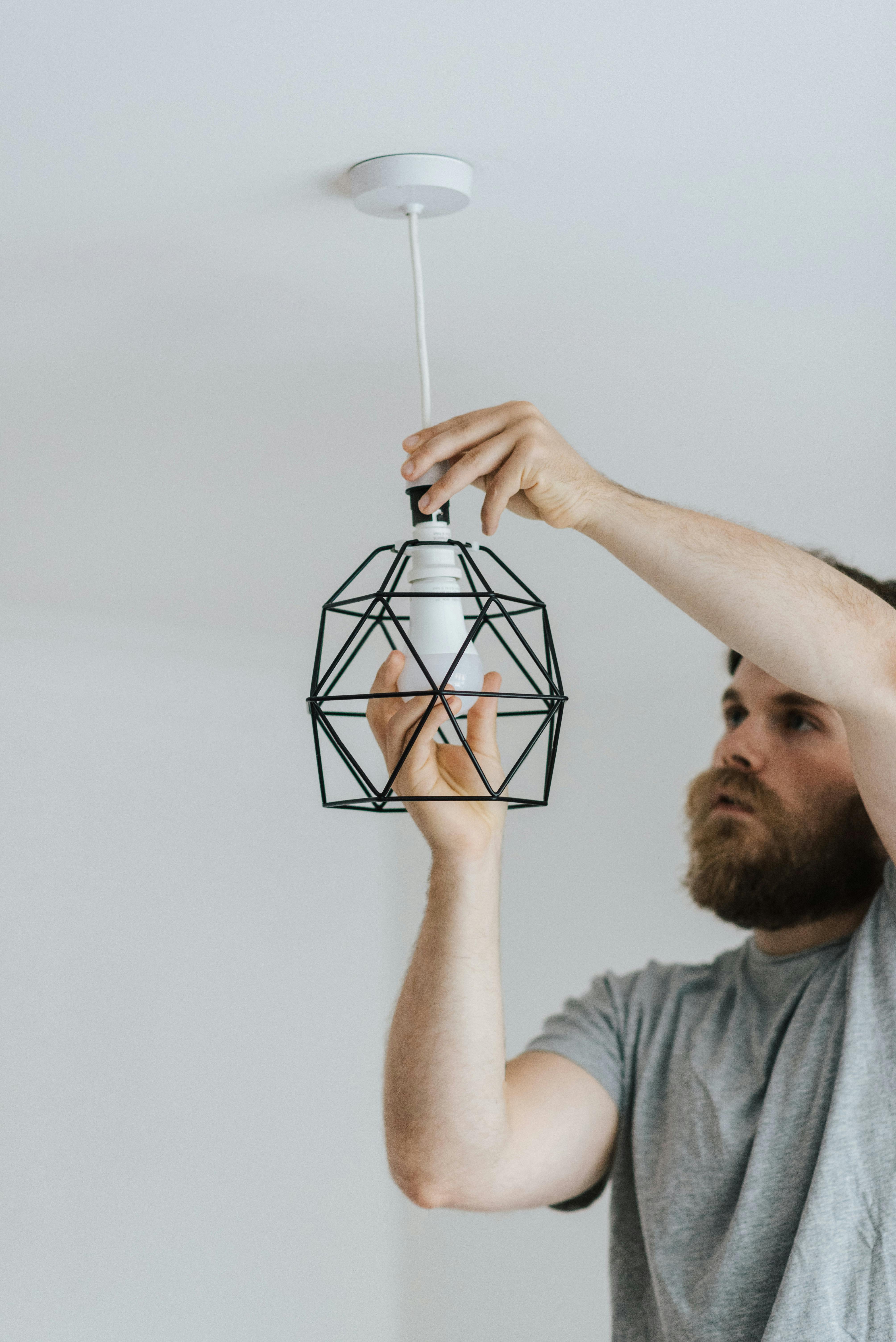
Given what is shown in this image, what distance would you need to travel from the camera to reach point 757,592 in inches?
37.1

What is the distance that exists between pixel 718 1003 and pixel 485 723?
2.44 feet

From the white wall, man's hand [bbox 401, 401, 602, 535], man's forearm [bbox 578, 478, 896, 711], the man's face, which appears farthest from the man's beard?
the white wall

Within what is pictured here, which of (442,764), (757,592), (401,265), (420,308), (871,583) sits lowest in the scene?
(442,764)

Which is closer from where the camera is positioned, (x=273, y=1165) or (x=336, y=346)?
(x=336, y=346)

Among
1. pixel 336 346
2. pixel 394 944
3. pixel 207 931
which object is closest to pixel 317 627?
pixel 207 931

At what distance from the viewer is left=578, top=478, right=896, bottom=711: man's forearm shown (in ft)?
3.03

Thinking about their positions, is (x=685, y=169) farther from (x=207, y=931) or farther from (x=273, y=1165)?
(x=273, y=1165)

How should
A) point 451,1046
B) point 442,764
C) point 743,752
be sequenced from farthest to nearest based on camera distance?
point 743,752 → point 451,1046 → point 442,764

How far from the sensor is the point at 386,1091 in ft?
4.33

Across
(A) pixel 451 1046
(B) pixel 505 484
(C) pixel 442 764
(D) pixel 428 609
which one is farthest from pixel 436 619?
(A) pixel 451 1046

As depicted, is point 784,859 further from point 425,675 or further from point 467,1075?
point 425,675

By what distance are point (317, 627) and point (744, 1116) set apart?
3.62ft

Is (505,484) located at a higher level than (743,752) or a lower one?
higher

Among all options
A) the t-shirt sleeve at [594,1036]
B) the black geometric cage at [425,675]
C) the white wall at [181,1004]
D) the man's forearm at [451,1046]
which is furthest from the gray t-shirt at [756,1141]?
the white wall at [181,1004]
